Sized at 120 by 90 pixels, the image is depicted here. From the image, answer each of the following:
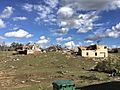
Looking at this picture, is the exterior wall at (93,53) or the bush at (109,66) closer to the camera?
the bush at (109,66)

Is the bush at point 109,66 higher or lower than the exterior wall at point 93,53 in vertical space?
lower

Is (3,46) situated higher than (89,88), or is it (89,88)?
(3,46)

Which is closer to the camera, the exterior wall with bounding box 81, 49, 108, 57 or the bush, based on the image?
the bush

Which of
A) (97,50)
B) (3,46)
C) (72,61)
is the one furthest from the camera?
(3,46)

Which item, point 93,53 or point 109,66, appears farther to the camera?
point 93,53

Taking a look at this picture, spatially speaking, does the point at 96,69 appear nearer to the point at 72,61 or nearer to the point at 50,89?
the point at 72,61

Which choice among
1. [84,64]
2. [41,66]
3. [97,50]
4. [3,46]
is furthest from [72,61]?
[3,46]

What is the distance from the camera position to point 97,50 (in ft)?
251

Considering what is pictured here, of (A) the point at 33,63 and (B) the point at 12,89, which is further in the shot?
(A) the point at 33,63

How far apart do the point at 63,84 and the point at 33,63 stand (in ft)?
134

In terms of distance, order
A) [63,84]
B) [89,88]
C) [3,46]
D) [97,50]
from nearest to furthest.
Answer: [63,84] < [89,88] < [97,50] < [3,46]

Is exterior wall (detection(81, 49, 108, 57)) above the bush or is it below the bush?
above

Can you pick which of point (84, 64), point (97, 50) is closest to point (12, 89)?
point (84, 64)

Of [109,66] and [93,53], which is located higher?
[93,53]
